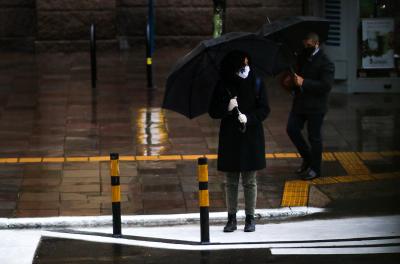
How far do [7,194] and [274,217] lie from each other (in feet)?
9.45

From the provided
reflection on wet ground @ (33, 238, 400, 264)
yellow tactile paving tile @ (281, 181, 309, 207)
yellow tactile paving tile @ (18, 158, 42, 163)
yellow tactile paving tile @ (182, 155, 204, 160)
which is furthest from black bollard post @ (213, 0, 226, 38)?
reflection on wet ground @ (33, 238, 400, 264)

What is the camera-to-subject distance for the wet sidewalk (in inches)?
439

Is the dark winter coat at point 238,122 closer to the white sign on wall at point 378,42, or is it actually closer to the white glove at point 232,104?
the white glove at point 232,104

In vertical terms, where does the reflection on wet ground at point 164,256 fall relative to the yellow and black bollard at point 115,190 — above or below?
below

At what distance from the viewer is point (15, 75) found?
18.2 metres

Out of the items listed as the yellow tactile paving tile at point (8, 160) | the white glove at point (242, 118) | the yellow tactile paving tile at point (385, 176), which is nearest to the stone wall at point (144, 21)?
the yellow tactile paving tile at point (8, 160)

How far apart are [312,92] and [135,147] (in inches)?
108

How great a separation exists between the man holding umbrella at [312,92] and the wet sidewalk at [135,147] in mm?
420

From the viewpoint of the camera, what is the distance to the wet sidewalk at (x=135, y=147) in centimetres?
1115

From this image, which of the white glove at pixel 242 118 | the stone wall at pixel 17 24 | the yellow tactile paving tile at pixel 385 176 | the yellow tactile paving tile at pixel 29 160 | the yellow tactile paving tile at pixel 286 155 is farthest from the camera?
the stone wall at pixel 17 24

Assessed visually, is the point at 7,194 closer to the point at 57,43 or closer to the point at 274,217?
the point at 274,217

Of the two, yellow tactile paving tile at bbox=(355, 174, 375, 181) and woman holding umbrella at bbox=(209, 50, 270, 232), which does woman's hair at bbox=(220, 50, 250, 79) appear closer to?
woman holding umbrella at bbox=(209, 50, 270, 232)

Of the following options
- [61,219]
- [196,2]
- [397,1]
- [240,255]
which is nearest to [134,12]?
[196,2]

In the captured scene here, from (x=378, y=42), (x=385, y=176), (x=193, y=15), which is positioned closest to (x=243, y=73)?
(x=385, y=176)
